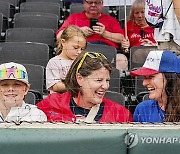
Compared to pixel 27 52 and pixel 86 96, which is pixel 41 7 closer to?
pixel 27 52

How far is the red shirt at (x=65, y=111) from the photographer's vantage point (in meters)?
3.04

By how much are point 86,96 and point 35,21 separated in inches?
110

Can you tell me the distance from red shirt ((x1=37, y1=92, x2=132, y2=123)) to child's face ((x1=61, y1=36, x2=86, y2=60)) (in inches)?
36.4

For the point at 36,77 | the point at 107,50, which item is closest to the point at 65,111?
the point at 36,77

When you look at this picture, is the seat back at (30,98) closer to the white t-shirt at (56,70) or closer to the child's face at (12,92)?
the white t-shirt at (56,70)

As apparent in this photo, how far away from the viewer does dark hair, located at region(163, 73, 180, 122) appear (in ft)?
9.93

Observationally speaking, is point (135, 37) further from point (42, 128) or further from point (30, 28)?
point (42, 128)

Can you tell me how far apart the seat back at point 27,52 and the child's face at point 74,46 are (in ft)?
2.30

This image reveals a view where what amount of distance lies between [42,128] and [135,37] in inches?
124

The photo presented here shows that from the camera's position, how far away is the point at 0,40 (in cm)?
561

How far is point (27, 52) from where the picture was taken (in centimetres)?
492

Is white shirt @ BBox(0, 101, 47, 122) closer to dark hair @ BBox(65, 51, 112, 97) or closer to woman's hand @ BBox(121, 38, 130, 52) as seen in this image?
dark hair @ BBox(65, 51, 112, 97)

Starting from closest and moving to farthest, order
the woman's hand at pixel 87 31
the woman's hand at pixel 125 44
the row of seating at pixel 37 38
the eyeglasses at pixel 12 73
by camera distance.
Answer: the eyeglasses at pixel 12 73
the row of seating at pixel 37 38
the woman's hand at pixel 87 31
the woman's hand at pixel 125 44

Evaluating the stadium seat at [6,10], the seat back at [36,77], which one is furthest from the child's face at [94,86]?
the stadium seat at [6,10]
